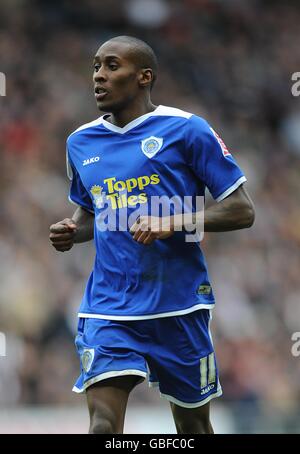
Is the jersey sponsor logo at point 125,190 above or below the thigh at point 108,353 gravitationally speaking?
above

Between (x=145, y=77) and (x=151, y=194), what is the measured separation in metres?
0.71

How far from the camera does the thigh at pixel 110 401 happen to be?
19.5 ft

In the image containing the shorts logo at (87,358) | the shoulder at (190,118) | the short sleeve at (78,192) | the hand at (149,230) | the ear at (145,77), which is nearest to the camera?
the hand at (149,230)

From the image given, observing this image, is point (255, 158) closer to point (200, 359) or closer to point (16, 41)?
point (16, 41)

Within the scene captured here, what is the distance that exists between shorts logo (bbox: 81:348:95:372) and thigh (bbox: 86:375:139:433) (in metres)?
0.11

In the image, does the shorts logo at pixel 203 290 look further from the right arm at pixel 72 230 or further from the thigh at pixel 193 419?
the right arm at pixel 72 230

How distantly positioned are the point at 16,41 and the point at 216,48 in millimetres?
3621

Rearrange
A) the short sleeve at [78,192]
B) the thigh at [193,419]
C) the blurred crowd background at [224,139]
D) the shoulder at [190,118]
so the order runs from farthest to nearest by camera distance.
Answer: the blurred crowd background at [224,139] → the short sleeve at [78,192] → the thigh at [193,419] → the shoulder at [190,118]

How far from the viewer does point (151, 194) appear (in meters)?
6.32

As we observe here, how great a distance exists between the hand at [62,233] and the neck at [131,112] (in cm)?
68

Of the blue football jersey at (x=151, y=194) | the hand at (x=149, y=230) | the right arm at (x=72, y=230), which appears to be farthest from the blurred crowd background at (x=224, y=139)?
the hand at (x=149, y=230)

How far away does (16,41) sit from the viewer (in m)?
16.2

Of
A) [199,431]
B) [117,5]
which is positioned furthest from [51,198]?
[199,431]

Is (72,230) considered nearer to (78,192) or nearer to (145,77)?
(78,192)
